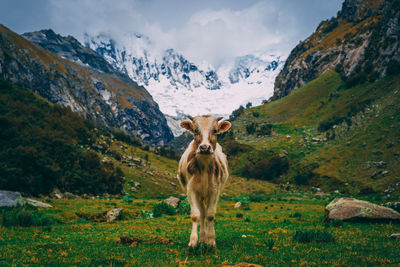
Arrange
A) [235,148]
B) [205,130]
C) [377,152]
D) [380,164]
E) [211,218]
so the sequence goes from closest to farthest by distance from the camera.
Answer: [205,130]
[211,218]
[380,164]
[377,152]
[235,148]


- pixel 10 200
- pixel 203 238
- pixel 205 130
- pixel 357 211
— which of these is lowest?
pixel 203 238

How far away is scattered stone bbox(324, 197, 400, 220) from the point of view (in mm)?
10647

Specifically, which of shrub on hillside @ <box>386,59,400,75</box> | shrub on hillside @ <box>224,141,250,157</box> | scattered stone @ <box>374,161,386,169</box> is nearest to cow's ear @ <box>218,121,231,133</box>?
scattered stone @ <box>374,161,386,169</box>

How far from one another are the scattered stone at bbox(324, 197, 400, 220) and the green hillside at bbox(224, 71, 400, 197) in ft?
72.5

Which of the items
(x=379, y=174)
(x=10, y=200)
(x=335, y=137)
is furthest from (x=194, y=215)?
(x=335, y=137)

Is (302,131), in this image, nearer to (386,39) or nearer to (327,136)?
(327,136)

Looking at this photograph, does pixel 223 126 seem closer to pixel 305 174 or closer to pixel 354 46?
pixel 305 174

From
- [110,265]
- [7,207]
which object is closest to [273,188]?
[7,207]

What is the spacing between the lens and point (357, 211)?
11.1m

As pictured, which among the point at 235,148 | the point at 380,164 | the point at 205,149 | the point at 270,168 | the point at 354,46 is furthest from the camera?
the point at 354,46

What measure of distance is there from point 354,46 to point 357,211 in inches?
3843

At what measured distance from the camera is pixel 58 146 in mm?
31844

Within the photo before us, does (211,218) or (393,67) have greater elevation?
(393,67)

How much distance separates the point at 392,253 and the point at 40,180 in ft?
92.1
